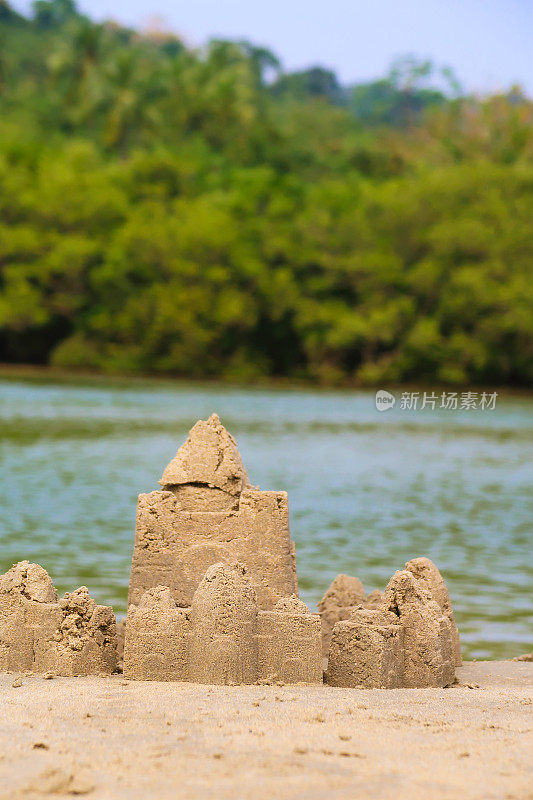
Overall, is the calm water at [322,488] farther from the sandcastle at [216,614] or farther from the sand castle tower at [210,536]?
the sand castle tower at [210,536]

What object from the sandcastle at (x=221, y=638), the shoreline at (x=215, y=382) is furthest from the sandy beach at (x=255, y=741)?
the shoreline at (x=215, y=382)

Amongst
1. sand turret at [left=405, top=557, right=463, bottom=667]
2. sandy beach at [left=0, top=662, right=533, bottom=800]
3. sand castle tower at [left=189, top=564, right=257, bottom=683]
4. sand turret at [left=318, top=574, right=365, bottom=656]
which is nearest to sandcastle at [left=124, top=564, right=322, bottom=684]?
sand castle tower at [left=189, top=564, right=257, bottom=683]

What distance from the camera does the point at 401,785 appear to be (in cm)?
485

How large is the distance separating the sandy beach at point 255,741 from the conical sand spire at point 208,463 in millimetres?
1452

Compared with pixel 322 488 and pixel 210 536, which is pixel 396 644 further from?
pixel 322 488

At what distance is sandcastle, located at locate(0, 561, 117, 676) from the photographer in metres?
7.15

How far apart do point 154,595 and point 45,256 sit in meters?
66.2

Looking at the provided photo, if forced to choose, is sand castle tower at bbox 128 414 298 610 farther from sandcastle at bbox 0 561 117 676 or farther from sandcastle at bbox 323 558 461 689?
sandcastle at bbox 323 558 461 689

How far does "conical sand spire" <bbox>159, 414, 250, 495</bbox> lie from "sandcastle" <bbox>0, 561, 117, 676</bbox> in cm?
105

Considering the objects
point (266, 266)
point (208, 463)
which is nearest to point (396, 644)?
point (208, 463)

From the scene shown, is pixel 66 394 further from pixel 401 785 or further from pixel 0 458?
pixel 401 785

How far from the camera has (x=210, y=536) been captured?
780 cm

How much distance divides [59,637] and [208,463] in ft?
4.85

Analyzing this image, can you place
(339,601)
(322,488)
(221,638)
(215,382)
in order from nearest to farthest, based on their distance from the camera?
(221,638)
(339,601)
(322,488)
(215,382)
